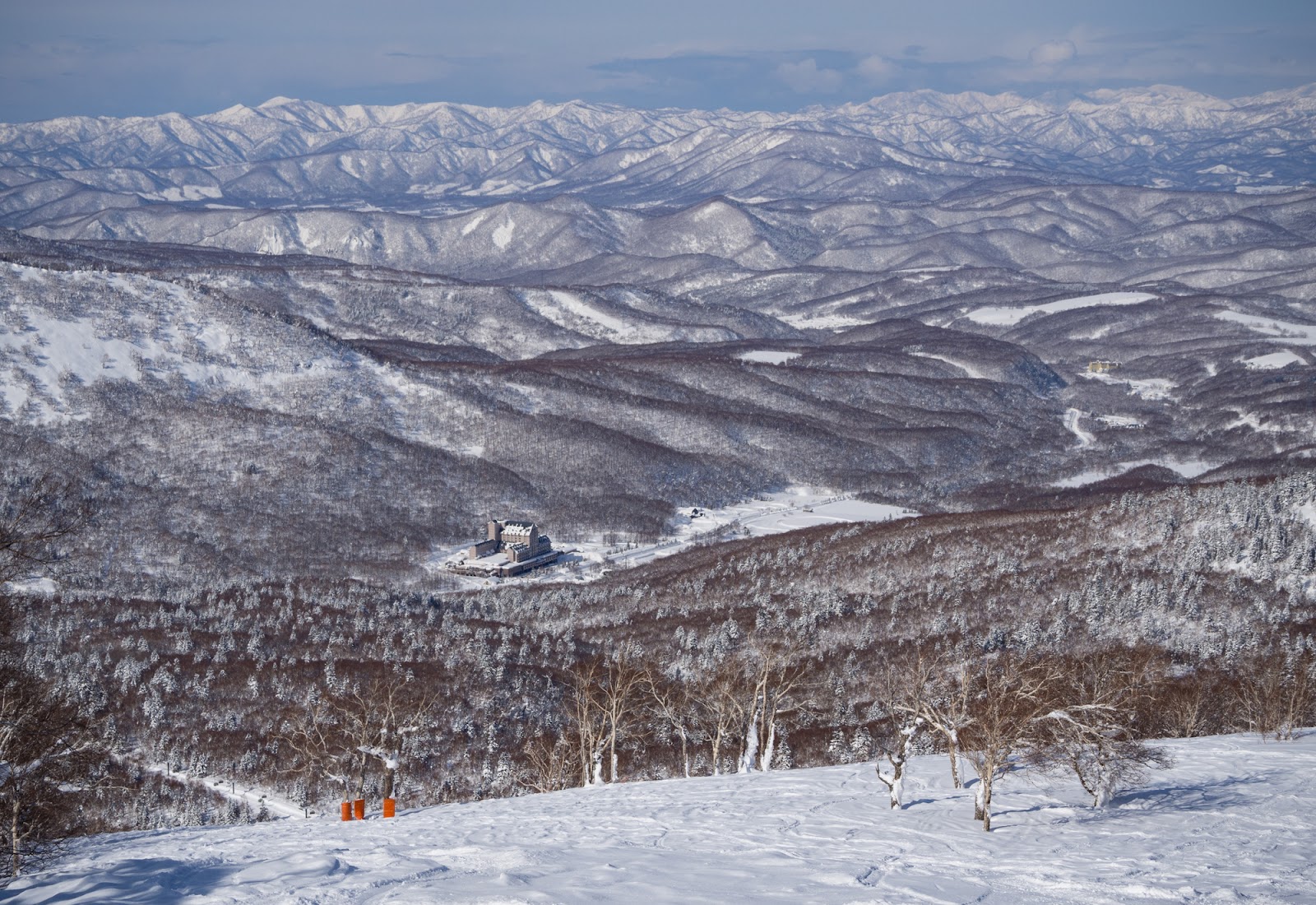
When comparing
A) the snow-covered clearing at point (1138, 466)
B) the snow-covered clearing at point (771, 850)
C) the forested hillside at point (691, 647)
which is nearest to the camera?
the snow-covered clearing at point (771, 850)

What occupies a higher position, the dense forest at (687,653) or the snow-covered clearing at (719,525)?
the snow-covered clearing at (719,525)

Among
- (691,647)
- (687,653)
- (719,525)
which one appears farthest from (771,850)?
(719,525)

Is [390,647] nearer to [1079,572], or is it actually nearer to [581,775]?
[581,775]

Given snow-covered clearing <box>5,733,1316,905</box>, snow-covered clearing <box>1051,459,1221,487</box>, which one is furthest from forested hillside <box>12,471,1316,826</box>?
snow-covered clearing <box>1051,459,1221,487</box>

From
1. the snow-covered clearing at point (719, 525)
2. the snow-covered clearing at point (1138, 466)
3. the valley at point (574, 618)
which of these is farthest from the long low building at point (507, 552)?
the snow-covered clearing at point (1138, 466)

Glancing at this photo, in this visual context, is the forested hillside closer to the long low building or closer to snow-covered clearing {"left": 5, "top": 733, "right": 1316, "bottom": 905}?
the long low building

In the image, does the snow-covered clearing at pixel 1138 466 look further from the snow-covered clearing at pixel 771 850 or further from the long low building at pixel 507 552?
the snow-covered clearing at pixel 771 850

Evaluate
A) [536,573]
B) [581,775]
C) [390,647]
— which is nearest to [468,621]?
[390,647]

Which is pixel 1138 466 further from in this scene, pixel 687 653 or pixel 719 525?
pixel 687 653
